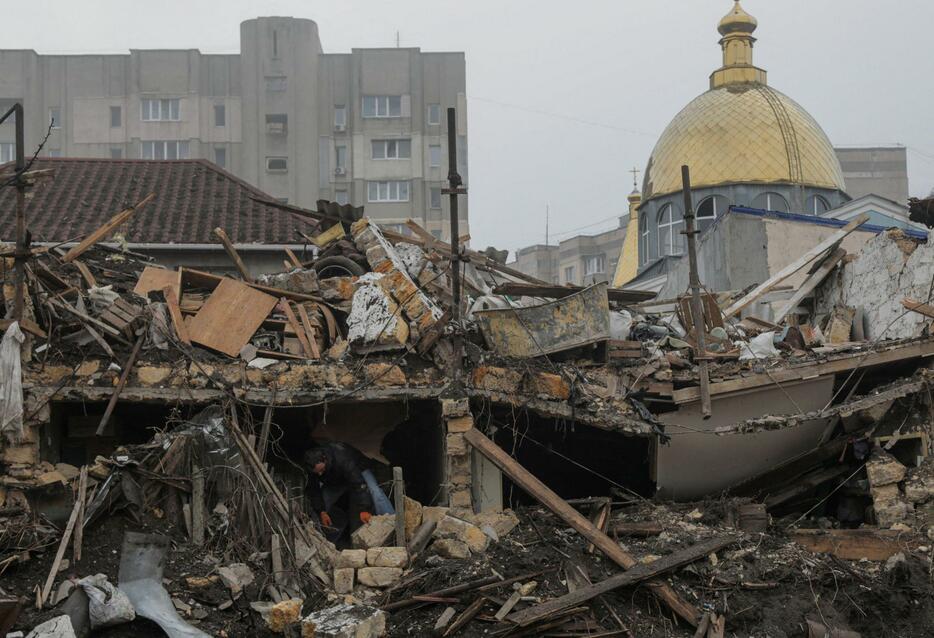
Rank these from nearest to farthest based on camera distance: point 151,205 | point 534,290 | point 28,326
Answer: point 28,326
point 534,290
point 151,205

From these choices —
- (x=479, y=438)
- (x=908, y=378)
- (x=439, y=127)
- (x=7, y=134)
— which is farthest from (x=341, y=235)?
(x=7, y=134)

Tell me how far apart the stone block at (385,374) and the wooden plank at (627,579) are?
3128 mm

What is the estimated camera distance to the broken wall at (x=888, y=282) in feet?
53.7

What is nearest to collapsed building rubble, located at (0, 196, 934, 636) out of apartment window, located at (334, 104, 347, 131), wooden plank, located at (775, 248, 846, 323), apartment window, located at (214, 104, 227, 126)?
wooden plank, located at (775, 248, 846, 323)

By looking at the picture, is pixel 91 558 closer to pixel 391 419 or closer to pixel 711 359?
pixel 391 419

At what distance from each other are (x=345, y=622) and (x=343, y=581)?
97 centimetres

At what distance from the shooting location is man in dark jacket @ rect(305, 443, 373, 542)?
13.4 metres

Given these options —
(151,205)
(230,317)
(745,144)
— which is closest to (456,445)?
(230,317)

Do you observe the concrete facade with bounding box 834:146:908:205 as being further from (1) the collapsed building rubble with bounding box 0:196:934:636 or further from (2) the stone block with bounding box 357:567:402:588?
(2) the stone block with bounding box 357:567:402:588

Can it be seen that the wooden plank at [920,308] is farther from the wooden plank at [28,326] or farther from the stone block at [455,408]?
the wooden plank at [28,326]

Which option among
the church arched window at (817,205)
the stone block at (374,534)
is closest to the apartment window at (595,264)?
the church arched window at (817,205)

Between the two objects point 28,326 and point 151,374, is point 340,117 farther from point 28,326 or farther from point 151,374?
point 28,326

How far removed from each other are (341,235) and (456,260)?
271 centimetres

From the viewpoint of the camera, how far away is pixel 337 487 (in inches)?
536
